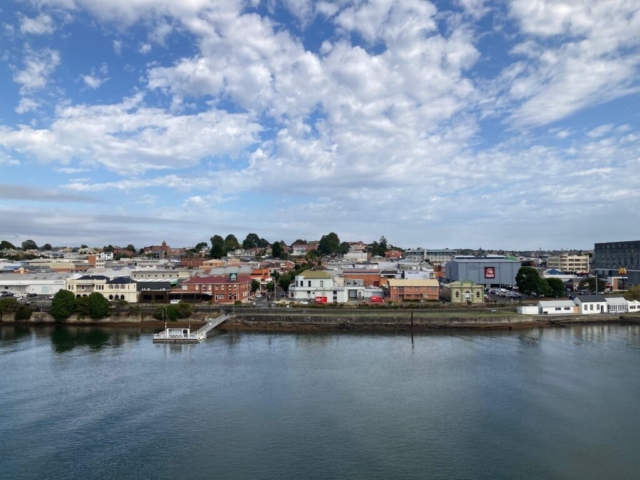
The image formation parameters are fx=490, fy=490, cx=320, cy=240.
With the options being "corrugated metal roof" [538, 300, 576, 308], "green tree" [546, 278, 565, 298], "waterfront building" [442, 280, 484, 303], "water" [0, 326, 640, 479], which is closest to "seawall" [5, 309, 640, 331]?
"corrugated metal roof" [538, 300, 576, 308]

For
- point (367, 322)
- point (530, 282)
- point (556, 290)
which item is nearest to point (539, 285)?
point (530, 282)

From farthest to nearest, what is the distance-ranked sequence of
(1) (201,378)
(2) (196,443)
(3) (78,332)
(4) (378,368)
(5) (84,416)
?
1. (3) (78,332)
2. (4) (378,368)
3. (1) (201,378)
4. (5) (84,416)
5. (2) (196,443)

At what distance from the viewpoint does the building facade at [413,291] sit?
24.0 metres

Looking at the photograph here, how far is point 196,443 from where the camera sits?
26.5 feet

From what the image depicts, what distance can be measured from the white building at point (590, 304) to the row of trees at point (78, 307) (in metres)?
19.8

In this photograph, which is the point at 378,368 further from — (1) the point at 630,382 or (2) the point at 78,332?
(2) the point at 78,332

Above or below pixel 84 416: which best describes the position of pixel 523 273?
above

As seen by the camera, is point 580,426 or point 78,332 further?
point 78,332

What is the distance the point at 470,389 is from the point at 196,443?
5.94m

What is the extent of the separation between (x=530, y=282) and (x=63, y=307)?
70.5 feet

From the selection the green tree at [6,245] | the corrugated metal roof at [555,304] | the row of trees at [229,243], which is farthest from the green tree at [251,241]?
the corrugated metal roof at [555,304]

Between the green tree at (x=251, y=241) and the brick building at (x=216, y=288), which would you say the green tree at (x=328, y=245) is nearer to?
the green tree at (x=251, y=241)

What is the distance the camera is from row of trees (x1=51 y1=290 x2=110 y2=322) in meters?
20.0

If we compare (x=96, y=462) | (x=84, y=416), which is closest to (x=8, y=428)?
(x=84, y=416)
